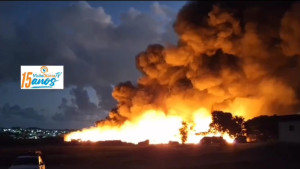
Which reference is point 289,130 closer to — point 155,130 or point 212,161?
point 212,161

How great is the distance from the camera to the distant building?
5355 cm

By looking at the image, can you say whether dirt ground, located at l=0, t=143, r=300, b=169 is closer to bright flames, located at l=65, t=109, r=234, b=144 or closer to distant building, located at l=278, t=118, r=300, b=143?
distant building, located at l=278, t=118, r=300, b=143

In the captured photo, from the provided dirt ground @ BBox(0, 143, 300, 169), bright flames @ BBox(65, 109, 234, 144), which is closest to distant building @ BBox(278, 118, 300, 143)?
dirt ground @ BBox(0, 143, 300, 169)

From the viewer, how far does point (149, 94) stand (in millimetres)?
90438

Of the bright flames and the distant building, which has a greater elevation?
the bright flames

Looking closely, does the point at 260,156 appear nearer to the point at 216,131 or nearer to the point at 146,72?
the point at 216,131

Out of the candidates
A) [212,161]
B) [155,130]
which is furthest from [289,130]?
[155,130]

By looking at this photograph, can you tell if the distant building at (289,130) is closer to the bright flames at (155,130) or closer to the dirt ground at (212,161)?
the dirt ground at (212,161)

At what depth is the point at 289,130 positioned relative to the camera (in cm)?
5509

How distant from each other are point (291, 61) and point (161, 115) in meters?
24.6

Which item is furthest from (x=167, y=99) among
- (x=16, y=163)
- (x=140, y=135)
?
(x=16, y=163)

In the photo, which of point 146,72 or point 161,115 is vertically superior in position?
point 146,72

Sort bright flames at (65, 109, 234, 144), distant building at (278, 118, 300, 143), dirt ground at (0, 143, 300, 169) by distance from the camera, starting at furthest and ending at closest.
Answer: bright flames at (65, 109, 234, 144), distant building at (278, 118, 300, 143), dirt ground at (0, 143, 300, 169)

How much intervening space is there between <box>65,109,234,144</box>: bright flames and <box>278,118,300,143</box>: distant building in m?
12.0
